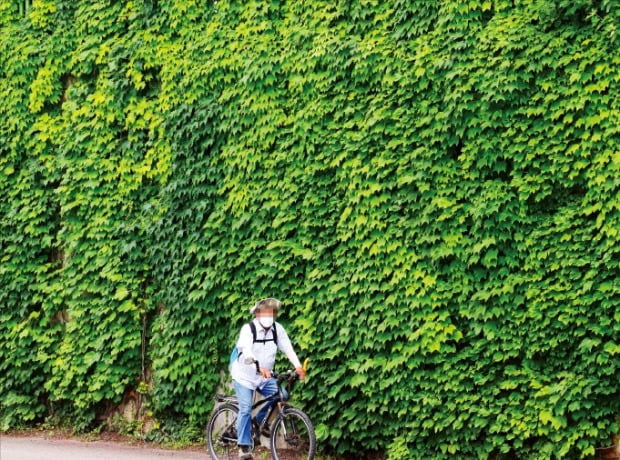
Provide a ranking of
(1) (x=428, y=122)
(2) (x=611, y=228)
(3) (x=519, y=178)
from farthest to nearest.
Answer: (1) (x=428, y=122) < (3) (x=519, y=178) < (2) (x=611, y=228)

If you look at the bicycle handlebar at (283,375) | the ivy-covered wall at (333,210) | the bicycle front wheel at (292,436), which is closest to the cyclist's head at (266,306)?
the bicycle handlebar at (283,375)

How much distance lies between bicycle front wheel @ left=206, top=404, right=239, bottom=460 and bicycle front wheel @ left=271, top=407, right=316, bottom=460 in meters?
0.81

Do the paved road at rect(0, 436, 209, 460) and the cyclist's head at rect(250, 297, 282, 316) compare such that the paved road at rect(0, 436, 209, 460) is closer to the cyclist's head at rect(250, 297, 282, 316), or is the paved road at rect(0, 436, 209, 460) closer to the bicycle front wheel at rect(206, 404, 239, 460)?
the bicycle front wheel at rect(206, 404, 239, 460)

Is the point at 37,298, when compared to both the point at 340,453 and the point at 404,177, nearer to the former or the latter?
the point at 340,453

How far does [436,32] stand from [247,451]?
16.4ft

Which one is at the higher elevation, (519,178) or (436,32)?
(436,32)

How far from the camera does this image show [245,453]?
29.2 feet

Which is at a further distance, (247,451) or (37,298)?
(37,298)

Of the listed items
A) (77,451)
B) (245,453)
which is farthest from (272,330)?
(77,451)

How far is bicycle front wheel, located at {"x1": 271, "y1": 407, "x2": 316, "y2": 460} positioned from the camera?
28.2ft

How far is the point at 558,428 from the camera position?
803 centimetres

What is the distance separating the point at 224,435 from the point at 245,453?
1.92 ft

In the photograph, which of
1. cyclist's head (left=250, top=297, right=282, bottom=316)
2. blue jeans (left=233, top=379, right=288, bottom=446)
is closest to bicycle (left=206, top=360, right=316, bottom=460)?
blue jeans (left=233, top=379, right=288, bottom=446)

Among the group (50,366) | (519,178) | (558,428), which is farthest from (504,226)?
(50,366)
